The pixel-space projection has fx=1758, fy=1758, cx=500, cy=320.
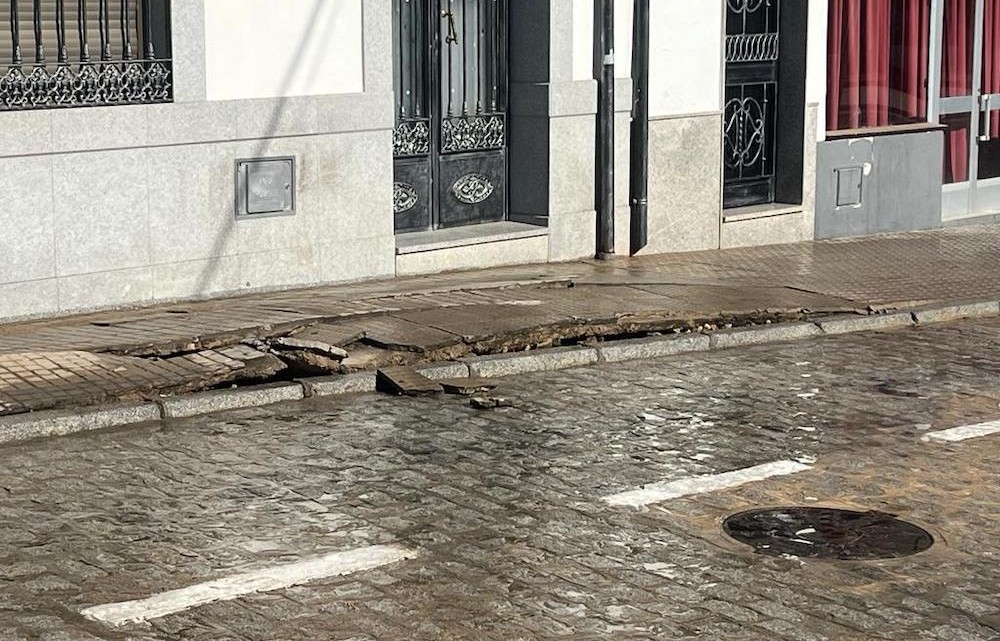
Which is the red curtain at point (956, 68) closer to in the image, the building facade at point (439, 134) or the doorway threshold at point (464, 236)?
the building facade at point (439, 134)

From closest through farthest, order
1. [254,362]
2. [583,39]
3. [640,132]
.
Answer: [254,362]
[583,39]
[640,132]

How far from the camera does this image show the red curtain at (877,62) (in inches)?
674

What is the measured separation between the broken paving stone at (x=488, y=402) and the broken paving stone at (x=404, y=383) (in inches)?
11.2

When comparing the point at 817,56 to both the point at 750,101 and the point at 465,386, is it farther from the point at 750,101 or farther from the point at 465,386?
the point at 465,386

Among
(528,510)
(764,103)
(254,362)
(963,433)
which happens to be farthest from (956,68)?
(528,510)

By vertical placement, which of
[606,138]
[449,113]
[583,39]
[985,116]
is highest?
[583,39]

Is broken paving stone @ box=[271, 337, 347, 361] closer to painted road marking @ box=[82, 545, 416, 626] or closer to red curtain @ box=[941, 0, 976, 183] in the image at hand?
painted road marking @ box=[82, 545, 416, 626]

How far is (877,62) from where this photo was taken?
57.6 ft

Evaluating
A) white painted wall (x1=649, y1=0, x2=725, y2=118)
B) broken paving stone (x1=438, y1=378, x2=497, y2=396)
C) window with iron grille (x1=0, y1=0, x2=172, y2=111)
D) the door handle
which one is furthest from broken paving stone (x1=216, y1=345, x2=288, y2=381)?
A: the door handle

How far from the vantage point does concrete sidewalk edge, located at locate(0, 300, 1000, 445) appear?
870 cm

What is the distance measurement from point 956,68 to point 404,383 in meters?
10.6

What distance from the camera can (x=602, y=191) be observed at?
14867 millimetres

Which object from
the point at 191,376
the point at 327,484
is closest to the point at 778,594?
the point at 327,484

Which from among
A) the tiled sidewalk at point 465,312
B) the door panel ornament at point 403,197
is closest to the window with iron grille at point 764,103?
the tiled sidewalk at point 465,312
